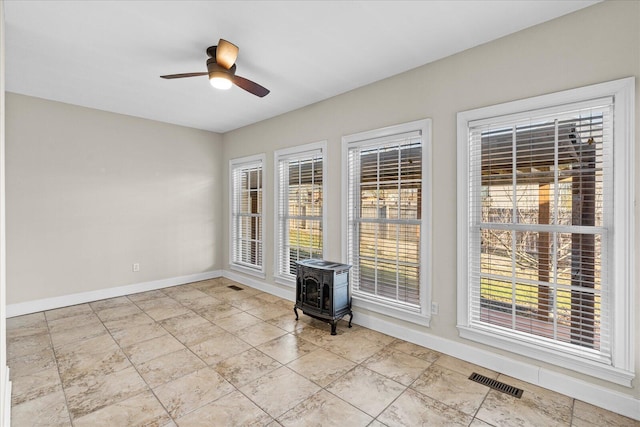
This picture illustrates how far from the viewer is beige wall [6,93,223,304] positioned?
159 inches

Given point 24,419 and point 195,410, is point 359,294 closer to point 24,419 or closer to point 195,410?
point 195,410

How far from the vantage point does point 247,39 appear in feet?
8.80

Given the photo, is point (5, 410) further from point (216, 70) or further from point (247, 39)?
point (247, 39)

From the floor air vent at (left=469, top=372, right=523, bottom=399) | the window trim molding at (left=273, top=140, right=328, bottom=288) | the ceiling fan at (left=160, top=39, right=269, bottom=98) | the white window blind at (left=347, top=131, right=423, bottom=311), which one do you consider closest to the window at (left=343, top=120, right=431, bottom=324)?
the white window blind at (left=347, top=131, right=423, bottom=311)

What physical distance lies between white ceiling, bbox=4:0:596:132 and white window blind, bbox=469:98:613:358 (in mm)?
856

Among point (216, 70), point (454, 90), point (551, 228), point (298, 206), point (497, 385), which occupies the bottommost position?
point (497, 385)

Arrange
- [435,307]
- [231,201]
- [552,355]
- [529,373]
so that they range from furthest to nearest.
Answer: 1. [231,201]
2. [435,307]
3. [529,373]
4. [552,355]

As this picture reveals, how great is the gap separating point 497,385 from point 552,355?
0.49 metres

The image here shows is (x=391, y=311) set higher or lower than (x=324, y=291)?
lower

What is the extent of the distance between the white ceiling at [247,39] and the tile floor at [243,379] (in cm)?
292

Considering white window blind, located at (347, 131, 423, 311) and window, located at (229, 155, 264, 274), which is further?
window, located at (229, 155, 264, 274)

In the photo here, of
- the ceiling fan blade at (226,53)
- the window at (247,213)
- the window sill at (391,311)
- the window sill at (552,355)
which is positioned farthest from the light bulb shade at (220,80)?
the window sill at (552,355)

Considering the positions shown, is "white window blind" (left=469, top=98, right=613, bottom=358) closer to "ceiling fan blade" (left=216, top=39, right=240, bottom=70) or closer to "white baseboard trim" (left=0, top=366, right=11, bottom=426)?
"ceiling fan blade" (left=216, top=39, right=240, bottom=70)

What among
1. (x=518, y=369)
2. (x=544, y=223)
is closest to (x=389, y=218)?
(x=544, y=223)
